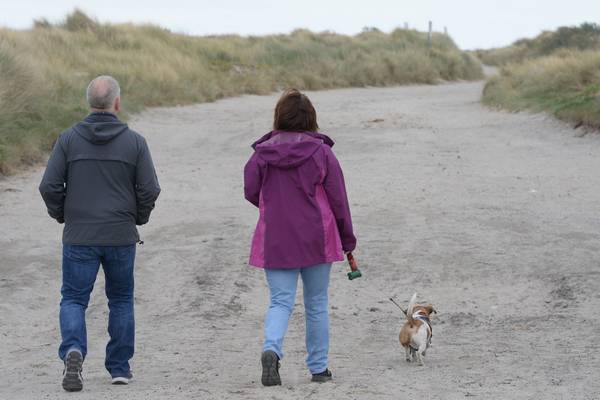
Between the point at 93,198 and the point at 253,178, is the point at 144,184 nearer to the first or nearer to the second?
the point at 93,198

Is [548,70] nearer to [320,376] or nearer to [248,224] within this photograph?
[248,224]

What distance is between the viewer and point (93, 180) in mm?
5516

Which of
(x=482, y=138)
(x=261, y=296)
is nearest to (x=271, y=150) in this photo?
(x=261, y=296)

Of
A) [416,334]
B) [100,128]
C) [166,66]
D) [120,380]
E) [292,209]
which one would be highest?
[100,128]

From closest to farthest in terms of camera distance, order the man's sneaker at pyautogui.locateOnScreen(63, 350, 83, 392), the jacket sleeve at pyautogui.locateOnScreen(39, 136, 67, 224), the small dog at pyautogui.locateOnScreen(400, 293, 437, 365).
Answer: the man's sneaker at pyautogui.locateOnScreen(63, 350, 83, 392) < the jacket sleeve at pyautogui.locateOnScreen(39, 136, 67, 224) < the small dog at pyautogui.locateOnScreen(400, 293, 437, 365)

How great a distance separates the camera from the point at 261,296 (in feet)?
28.1

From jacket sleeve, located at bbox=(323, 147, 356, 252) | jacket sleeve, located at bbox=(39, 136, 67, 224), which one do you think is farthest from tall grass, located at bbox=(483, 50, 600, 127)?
jacket sleeve, located at bbox=(39, 136, 67, 224)

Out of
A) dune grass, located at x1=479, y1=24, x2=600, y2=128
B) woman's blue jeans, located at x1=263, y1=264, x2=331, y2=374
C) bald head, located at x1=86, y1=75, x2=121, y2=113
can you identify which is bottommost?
woman's blue jeans, located at x1=263, y1=264, x2=331, y2=374

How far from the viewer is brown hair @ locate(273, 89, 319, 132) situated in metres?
5.53

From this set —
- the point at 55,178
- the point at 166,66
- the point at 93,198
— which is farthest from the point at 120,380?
the point at 166,66

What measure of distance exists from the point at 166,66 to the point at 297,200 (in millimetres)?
23050

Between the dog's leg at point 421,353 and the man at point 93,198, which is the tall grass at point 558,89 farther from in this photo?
the man at point 93,198

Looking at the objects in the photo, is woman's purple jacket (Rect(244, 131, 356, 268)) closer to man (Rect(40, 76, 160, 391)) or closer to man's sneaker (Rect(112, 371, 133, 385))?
man (Rect(40, 76, 160, 391))

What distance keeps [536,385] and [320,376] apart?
3.77 feet
